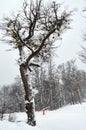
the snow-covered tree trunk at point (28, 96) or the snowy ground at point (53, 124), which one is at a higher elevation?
the snow-covered tree trunk at point (28, 96)

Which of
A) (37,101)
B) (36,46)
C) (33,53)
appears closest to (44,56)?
(36,46)

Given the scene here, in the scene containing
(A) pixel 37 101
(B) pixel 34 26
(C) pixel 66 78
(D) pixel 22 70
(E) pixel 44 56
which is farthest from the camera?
(C) pixel 66 78

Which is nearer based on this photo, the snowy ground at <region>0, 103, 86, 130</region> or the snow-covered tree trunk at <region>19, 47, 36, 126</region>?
the snowy ground at <region>0, 103, 86, 130</region>

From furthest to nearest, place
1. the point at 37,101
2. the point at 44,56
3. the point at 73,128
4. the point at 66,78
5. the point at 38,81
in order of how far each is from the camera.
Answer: the point at 66,78 < the point at 37,101 < the point at 38,81 < the point at 44,56 < the point at 73,128

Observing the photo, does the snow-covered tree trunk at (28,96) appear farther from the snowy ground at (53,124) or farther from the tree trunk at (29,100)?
the snowy ground at (53,124)

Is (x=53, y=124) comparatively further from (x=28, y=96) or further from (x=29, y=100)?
(x=28, y=96)

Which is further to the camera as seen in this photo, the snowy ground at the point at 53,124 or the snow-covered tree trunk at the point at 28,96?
the snow-covered tree trunk at the point at 28,96

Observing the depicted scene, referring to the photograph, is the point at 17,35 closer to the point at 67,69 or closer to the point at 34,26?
the point at 34,26

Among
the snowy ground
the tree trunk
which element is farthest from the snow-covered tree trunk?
the snowy ground

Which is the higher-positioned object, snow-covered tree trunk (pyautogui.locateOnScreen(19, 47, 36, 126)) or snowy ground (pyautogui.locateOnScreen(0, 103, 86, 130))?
snow-covered tree trunk (pyautogui.locateOnScreen(19, 47, 36, 126))

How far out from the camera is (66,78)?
65312 mm

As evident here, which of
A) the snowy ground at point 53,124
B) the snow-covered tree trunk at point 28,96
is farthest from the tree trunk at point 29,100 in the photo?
the snowy ground at point 53,124

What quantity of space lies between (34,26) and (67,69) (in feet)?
171

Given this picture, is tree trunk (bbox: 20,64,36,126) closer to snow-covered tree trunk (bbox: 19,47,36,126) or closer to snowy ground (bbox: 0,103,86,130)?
snow-covered tree trunk (bbox: 19,47,36,126)
